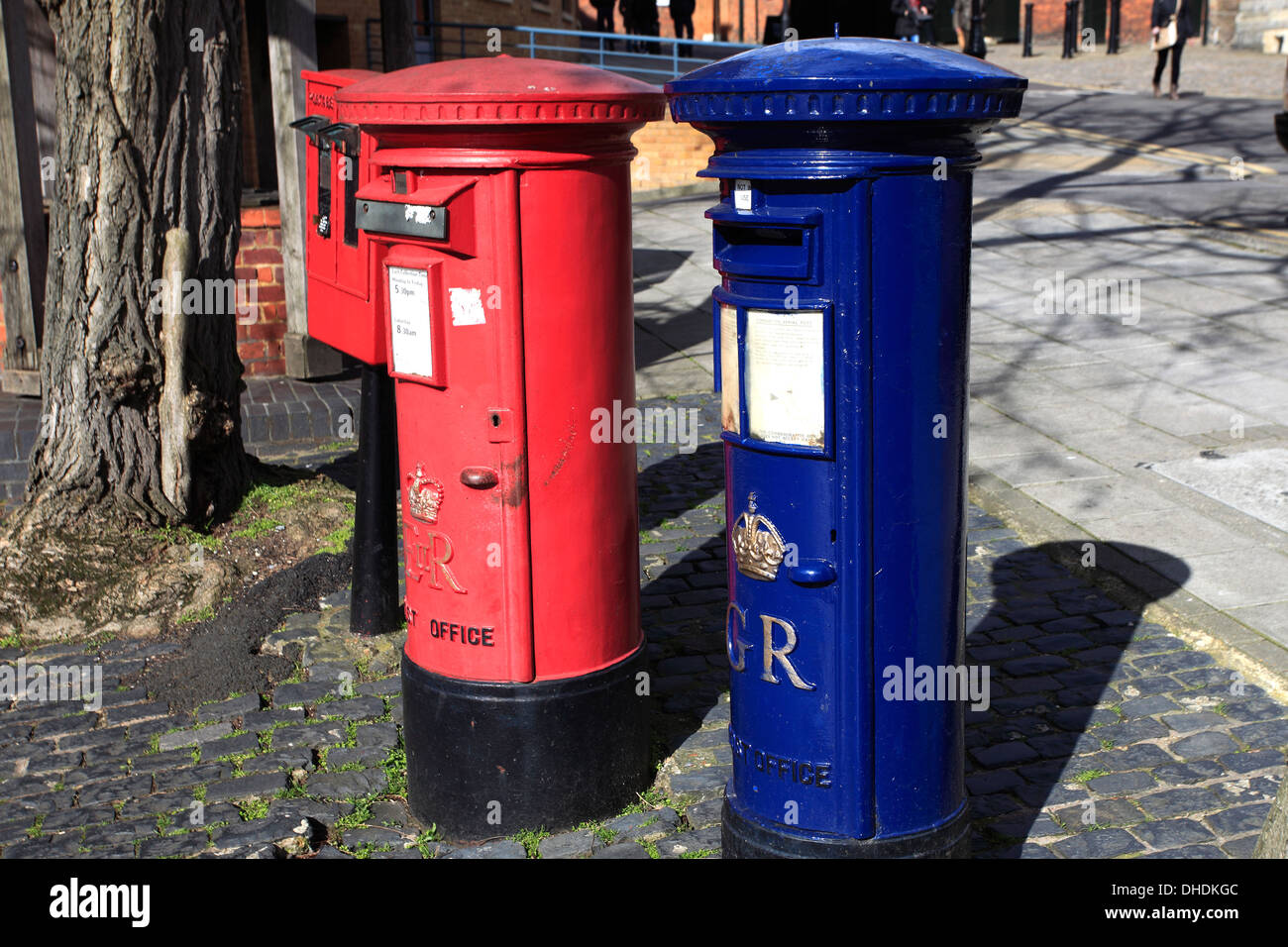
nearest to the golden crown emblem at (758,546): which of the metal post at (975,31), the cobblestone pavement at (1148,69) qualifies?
the cobblestone pavement at (1148,69)

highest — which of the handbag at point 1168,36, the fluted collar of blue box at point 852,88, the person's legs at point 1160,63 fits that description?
the handbag at point 1168,36

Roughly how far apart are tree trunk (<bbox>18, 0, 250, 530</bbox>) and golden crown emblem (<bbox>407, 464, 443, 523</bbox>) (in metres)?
2.25

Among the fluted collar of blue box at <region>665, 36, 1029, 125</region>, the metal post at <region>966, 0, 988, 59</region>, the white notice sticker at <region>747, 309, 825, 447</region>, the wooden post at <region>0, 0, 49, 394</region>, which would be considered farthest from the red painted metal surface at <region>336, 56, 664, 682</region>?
the metal post at <region>966, 0, 988, 59</region>

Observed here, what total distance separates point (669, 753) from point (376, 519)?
5.20 feet

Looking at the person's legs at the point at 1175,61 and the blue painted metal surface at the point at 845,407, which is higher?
the person's legs at the point at 1175,61

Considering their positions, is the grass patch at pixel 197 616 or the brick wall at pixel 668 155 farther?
the brick wall at pixel 668 155

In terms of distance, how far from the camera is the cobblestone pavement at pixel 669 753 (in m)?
3.86

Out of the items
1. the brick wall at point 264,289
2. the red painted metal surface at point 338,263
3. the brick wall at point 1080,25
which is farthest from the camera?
the brick wall at point 1080,25

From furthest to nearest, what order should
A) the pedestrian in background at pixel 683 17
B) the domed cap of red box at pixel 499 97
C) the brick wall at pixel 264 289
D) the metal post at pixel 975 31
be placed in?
the pedestrian in background at pixel 683 17
the metal post at pixel 975 31
the brick wall at pixel 264 289
the domed cap of red box at pixel 499 97

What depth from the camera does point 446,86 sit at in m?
3.53

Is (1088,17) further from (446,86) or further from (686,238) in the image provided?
(446,86)

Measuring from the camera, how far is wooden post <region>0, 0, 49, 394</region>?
27.2 feet

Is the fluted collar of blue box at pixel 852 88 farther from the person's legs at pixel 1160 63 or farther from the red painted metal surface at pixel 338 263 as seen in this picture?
the person's legs at pixel 1160 63

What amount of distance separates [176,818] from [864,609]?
2.30m
